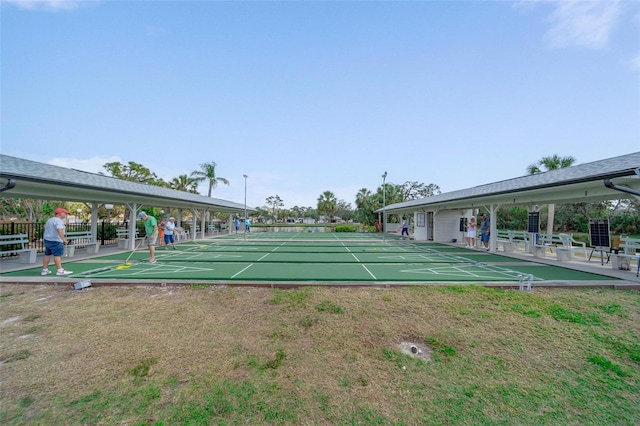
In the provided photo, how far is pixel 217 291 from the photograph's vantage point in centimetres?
628

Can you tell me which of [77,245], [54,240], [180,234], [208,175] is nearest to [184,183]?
[208,175]

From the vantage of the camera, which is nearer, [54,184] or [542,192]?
[54,184]

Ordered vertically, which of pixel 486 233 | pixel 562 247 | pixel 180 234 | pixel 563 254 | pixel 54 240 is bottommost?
pixel 563 254

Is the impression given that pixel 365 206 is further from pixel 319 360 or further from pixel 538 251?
pixel 319 360

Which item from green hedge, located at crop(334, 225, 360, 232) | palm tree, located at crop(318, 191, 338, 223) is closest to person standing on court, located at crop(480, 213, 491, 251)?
green hedge, located at crop(334, 225, 360, 232)

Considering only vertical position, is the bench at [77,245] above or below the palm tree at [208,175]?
below

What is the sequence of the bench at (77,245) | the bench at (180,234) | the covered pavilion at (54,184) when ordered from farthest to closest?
the bench at (180,234)
the bench at (77,245)
the covered pavilion at (54,184)

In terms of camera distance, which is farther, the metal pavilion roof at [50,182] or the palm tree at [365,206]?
the palm tree at [365,206]

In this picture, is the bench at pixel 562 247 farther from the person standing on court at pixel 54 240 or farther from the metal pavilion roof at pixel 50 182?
the metal pavilion roof at pixel 50 182

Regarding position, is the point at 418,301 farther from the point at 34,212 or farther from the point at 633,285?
the point at 34,212

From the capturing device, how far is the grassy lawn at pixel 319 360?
100 inches

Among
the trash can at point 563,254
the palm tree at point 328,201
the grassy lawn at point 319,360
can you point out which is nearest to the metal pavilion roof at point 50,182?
the grassy lawn at point 319,360

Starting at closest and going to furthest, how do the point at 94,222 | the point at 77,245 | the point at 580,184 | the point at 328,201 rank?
the point at 580,184
the point at 77,245
the point at 94,222
the point at 328,201

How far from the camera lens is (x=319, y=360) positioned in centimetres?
344
